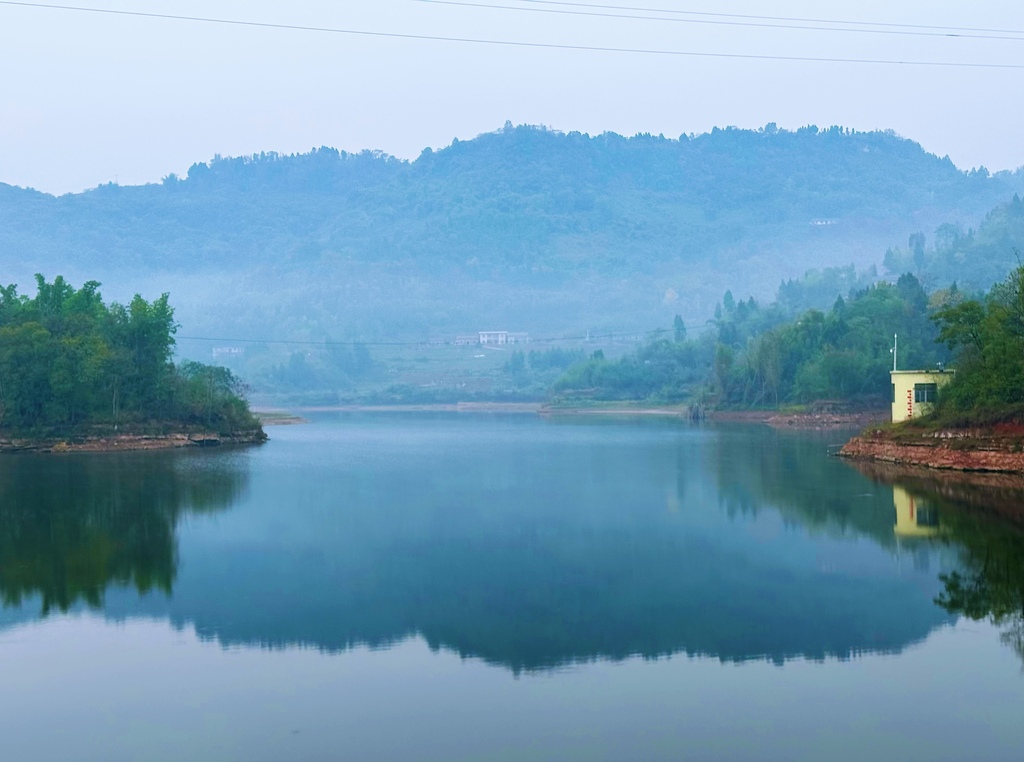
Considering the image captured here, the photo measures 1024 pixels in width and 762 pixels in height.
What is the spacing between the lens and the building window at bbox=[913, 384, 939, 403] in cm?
5384

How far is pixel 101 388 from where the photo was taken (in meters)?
71.7

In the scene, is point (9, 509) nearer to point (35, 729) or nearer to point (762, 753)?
point (35, 729)

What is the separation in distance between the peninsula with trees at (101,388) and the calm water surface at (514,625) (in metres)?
26.1

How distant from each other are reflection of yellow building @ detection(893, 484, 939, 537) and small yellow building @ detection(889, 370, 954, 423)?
46.6 feet

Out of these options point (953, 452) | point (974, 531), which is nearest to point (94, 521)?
point (974, 531)

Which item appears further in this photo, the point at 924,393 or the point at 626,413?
the point at 626,413

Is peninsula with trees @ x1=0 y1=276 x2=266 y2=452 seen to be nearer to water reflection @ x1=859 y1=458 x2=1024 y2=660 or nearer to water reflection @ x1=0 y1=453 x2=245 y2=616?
water reflection @ x1=0 y1=453 x2=245 y2=616

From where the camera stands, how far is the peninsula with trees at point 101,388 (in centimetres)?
Result: 6894

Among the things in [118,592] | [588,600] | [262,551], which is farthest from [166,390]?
[588,600]

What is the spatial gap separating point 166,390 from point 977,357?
4683 cm

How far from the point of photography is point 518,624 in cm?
2241

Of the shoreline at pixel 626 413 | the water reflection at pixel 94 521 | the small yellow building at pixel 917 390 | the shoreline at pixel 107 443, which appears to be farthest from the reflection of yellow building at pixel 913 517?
the shoreline at pixel 107 443

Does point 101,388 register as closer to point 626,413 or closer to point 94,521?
point 94,521

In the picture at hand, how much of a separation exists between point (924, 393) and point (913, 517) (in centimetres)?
2036
